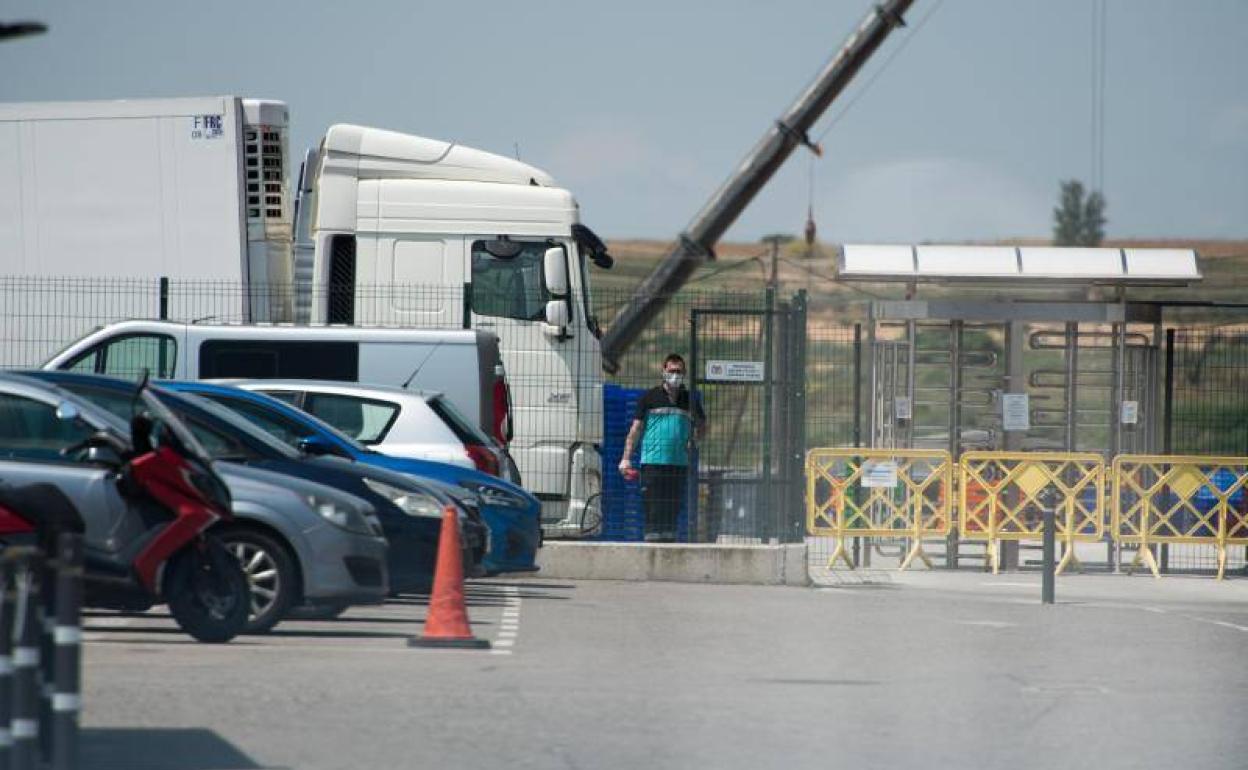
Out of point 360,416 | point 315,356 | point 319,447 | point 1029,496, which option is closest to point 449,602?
point 319,447

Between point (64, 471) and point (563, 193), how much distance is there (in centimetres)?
902

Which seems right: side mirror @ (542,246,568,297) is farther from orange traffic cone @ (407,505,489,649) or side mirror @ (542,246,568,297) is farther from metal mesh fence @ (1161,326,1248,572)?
orange traffic cone @ (407,505,489,649)

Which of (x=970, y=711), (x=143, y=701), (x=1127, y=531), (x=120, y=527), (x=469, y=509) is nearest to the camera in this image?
(x=143, y=701)

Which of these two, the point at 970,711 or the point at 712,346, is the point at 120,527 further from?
the point at 712,346

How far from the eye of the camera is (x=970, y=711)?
10359mm

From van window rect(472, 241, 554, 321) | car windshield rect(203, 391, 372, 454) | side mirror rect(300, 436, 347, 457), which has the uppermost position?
van window rect(472, 241, 554, 321)

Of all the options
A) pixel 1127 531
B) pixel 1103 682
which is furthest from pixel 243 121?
pixel 1103 682

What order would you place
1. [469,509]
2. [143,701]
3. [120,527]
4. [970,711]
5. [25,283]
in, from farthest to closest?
[25,283] < [469,509] < [120,527] < [970,711] < [143,701]

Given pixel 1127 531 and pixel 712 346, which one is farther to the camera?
pixel 1127 531

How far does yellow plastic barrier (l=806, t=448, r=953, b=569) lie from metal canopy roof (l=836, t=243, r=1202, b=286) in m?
1.90

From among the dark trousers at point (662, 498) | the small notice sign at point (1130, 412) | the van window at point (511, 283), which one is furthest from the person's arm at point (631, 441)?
the small notice sign at point (1130, 412)

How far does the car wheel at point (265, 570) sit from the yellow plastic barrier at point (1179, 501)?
10.5m

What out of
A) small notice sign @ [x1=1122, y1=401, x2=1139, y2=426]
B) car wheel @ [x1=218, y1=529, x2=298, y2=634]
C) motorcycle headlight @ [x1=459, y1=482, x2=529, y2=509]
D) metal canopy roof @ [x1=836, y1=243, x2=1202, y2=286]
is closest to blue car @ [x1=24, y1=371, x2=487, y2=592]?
car wheel @ [x1=218, y1=529, x2=298, y2=634]

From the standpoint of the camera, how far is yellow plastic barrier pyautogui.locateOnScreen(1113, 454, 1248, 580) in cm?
2047
